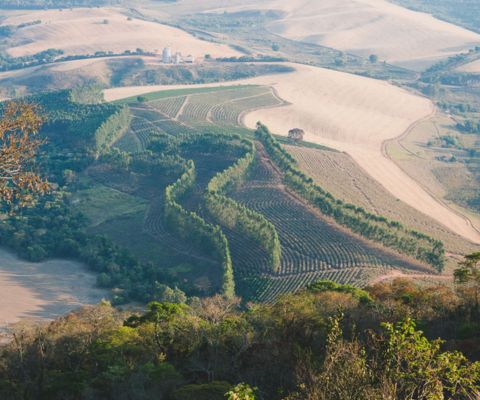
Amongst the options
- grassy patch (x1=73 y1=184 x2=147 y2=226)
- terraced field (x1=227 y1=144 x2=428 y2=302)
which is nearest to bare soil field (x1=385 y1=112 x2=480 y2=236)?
terraced field (x1=227 y1=144 x2=428 y2=302)

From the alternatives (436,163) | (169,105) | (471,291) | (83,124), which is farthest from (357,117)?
(471,291)

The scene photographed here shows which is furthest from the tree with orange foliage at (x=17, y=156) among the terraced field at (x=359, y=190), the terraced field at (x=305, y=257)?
the terraced field at (x=359, y=190)

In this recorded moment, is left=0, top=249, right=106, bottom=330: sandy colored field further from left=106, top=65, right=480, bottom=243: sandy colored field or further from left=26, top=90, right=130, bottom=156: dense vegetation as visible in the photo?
left=106, top=65, right=480, bottom=243: sandy colored field

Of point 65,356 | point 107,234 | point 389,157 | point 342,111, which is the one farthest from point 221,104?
point 65,356

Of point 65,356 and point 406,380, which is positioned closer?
point 406,380

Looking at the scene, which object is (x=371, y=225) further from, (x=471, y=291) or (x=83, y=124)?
(x=83, y=124)

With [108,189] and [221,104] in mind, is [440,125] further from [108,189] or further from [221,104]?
[108,189]
